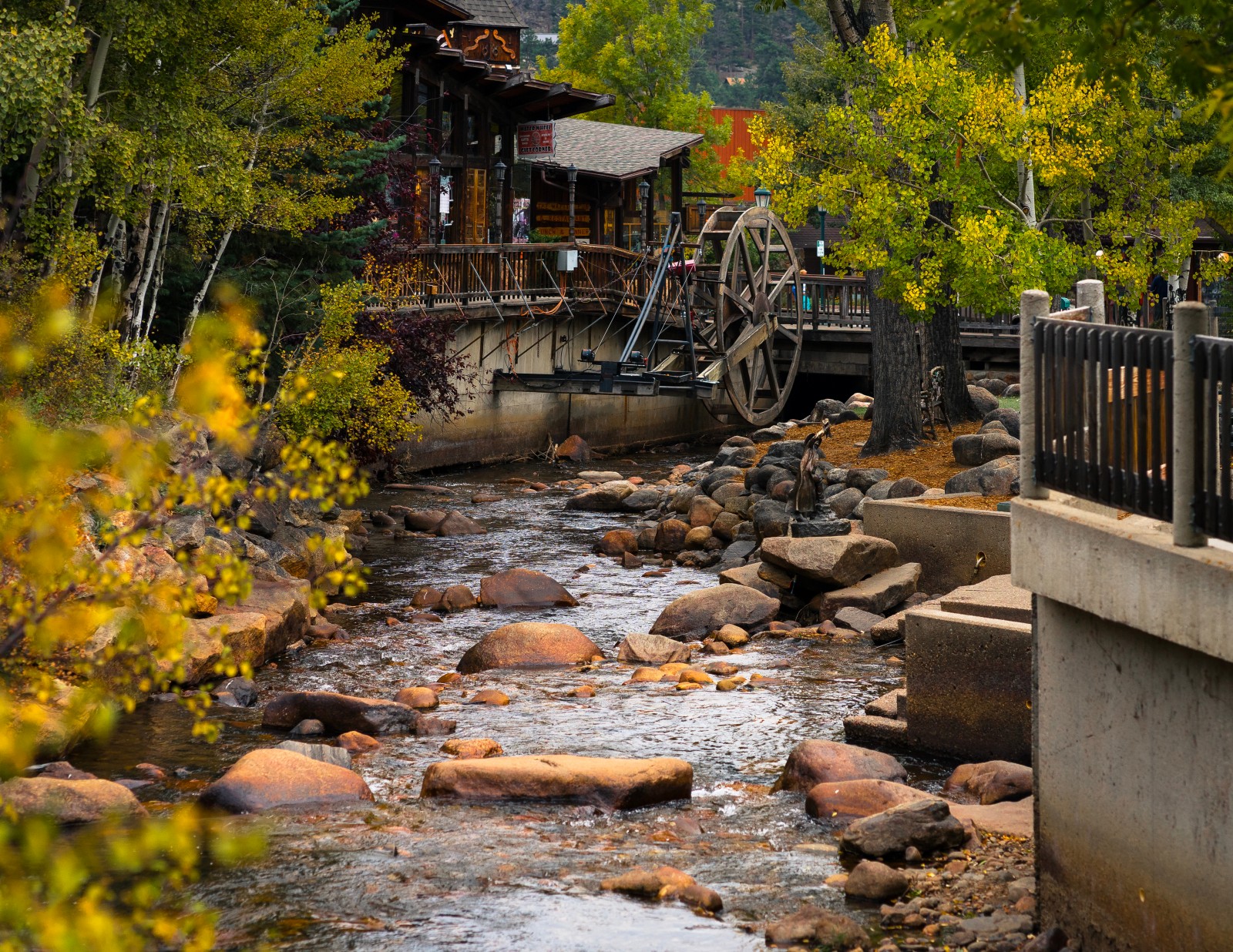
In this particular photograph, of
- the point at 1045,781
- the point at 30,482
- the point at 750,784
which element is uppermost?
the point at 30,482

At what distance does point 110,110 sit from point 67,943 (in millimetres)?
14143

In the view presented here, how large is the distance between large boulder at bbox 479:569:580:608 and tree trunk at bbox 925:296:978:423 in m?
8.46

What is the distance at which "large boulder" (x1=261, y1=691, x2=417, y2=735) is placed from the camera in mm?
10492

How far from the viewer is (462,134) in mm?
31109

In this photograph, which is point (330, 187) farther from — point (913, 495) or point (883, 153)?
point (913, 495)

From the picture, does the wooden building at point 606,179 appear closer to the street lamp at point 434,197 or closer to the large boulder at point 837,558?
the street lamp at point 434,197

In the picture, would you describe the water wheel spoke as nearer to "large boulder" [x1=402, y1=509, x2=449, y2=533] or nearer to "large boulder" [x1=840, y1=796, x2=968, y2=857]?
"large boulder" [x1=402, y1=509, x2=449, y2=533]

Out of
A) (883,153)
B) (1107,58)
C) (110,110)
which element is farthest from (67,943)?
(883,153)

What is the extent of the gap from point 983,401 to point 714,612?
1026cm

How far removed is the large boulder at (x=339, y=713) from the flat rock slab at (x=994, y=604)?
3710 millimetres

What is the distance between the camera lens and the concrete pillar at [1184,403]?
19.0ft

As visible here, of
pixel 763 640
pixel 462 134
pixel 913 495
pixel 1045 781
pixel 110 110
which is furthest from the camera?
pixel 462 134

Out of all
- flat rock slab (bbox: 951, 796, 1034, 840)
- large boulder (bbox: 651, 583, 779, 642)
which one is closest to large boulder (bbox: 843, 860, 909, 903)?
flat rock slab (bbox: 951, 796, 1034, 840)

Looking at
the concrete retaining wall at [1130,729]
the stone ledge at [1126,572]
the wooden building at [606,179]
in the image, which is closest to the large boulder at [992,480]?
the stone ledge at [1126,572]
